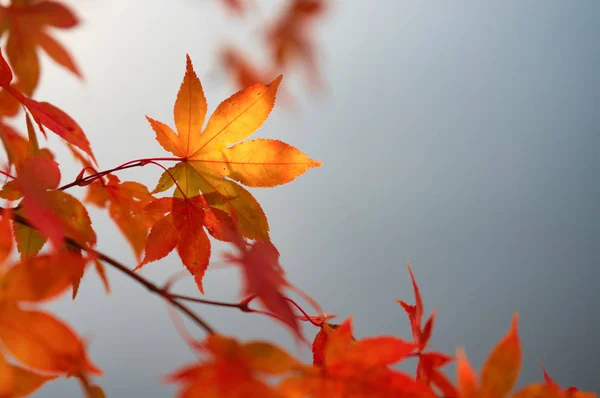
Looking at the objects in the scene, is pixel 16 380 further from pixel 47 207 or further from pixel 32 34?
pixel 32 34

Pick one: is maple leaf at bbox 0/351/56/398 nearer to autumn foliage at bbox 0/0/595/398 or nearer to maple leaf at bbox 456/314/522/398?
autumn foliage at bbox 0/0/595/398

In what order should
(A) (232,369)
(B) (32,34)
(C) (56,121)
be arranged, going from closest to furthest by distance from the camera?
1. (A) (232,369)
2. (C) (56,121)
3. (B) (32,34)

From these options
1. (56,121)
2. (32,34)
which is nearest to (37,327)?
(56,121)

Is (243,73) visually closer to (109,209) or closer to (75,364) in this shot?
(109,209)

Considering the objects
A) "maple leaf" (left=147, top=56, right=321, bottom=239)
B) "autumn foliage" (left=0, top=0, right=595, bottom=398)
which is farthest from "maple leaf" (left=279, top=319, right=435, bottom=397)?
"maple leaf" (left=147, top=56, right=321, bottom=239)

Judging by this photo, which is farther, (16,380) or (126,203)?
(126,203)
